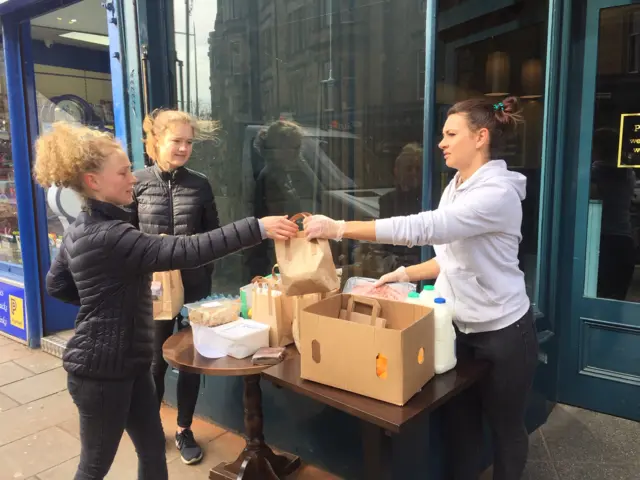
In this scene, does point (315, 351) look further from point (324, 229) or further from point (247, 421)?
point (247, 421)

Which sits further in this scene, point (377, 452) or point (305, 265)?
point (305, 265)

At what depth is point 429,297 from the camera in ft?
6.72

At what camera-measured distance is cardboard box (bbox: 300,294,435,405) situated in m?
1.68

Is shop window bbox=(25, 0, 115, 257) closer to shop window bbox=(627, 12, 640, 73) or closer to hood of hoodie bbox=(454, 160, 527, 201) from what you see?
hood of hoodie bbox=(454, 160, 527, 201)

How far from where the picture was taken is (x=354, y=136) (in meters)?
3.27

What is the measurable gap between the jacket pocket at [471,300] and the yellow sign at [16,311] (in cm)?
434

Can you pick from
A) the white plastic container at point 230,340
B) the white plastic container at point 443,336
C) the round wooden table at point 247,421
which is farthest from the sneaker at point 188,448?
the white plastic container at point 443,336

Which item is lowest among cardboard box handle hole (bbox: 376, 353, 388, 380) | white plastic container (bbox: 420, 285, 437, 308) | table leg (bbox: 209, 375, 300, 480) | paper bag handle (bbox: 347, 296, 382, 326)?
table leg (bbox: 209, 375, 300, 480)

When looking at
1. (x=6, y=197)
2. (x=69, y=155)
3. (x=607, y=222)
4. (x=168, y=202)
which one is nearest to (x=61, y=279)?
(x=69, y=155)

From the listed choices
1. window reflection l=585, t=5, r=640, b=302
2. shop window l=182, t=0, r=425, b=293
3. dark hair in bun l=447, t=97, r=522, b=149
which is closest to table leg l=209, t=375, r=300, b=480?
shop window l=182, t=0, r=425, b=293

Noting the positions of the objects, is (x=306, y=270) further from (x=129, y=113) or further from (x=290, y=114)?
(x=129, y=113)

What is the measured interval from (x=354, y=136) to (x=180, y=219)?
114cm

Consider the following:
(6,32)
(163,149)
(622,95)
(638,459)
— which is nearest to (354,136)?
(163,149)

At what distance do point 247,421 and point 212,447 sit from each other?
0.67 metres
